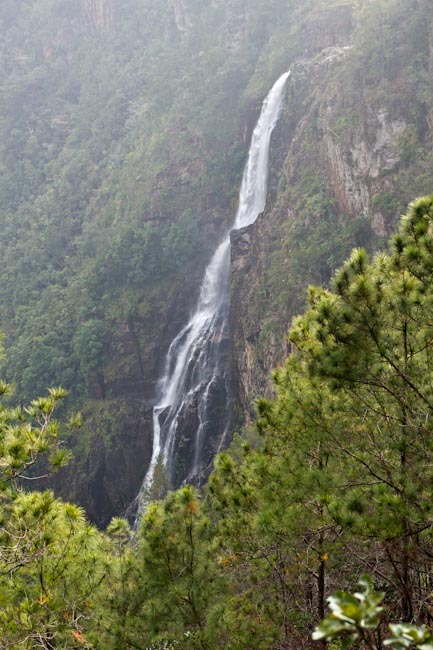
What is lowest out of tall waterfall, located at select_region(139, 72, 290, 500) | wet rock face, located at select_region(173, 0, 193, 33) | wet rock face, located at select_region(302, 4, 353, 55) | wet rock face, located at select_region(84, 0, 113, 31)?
tall waterfall, located at select_region(139, 72, 290, 500)

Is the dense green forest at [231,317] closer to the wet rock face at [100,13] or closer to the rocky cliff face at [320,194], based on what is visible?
the rocky cliff face at [320,194]

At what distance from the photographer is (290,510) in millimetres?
4555

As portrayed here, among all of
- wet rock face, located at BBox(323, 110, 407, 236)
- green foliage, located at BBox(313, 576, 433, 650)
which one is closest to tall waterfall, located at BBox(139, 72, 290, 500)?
wet rock face, located at BBox(323, 110, 407, 236)

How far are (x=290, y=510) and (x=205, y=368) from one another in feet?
59.4

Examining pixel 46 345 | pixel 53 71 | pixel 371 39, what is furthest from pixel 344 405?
pixel 53 71

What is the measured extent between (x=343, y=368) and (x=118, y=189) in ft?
107

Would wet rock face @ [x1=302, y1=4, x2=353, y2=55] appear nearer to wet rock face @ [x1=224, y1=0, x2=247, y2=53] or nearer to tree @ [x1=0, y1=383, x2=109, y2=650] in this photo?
wet rock face @ [x1=224, y1=0, x2=247, y2=53]

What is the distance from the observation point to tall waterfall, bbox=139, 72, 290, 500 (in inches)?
845

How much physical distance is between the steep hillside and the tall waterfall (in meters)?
1.39

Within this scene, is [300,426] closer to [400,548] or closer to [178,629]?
[400,548]

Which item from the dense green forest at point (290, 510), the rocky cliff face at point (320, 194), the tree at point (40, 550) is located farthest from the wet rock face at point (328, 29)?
the tree at point (40, 550)

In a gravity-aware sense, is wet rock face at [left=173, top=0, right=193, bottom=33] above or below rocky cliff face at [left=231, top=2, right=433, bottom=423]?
above

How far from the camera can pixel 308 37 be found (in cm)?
2812

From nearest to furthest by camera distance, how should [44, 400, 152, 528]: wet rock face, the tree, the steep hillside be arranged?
the tree < the steep hillside < [44, 400, 152, 528]: wet rock face
